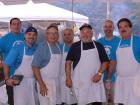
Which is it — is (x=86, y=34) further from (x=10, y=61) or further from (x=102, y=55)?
(x=10, y=61)

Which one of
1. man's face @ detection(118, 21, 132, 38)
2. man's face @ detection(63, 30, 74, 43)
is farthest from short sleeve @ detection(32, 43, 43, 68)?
man's face @ detection(118, 21, 132, 38)

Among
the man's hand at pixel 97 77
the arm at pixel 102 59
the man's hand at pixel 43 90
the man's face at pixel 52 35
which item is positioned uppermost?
the man's face at pixel 52 35

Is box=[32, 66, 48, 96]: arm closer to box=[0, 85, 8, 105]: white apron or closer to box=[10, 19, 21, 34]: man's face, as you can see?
box=[0, 85, 8, 105]: white apron

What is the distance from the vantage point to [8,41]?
4.81 meters

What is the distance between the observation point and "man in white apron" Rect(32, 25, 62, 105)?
4.03 m

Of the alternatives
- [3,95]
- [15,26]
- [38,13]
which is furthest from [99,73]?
[38,13]

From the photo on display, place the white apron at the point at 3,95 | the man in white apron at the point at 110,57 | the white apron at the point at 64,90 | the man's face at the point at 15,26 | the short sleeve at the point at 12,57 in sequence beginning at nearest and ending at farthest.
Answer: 1. the short sleeve at the point at 12,57
2. the man in white apron at the point at 110,57
3. the white apron at the point at 64,90
4. the white apron at the point at 3,95
5. the man's face at the point at 15,26

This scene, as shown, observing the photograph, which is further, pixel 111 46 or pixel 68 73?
pixel 111 46

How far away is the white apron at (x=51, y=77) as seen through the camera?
411cm

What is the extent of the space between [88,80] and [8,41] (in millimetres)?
1340

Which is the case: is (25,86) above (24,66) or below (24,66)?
below

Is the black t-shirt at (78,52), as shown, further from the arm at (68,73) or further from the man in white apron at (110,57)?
the man in white apron at (110,57)

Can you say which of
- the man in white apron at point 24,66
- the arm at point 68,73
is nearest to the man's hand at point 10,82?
the man in white apron at point 24,66

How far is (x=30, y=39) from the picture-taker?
4039mm
